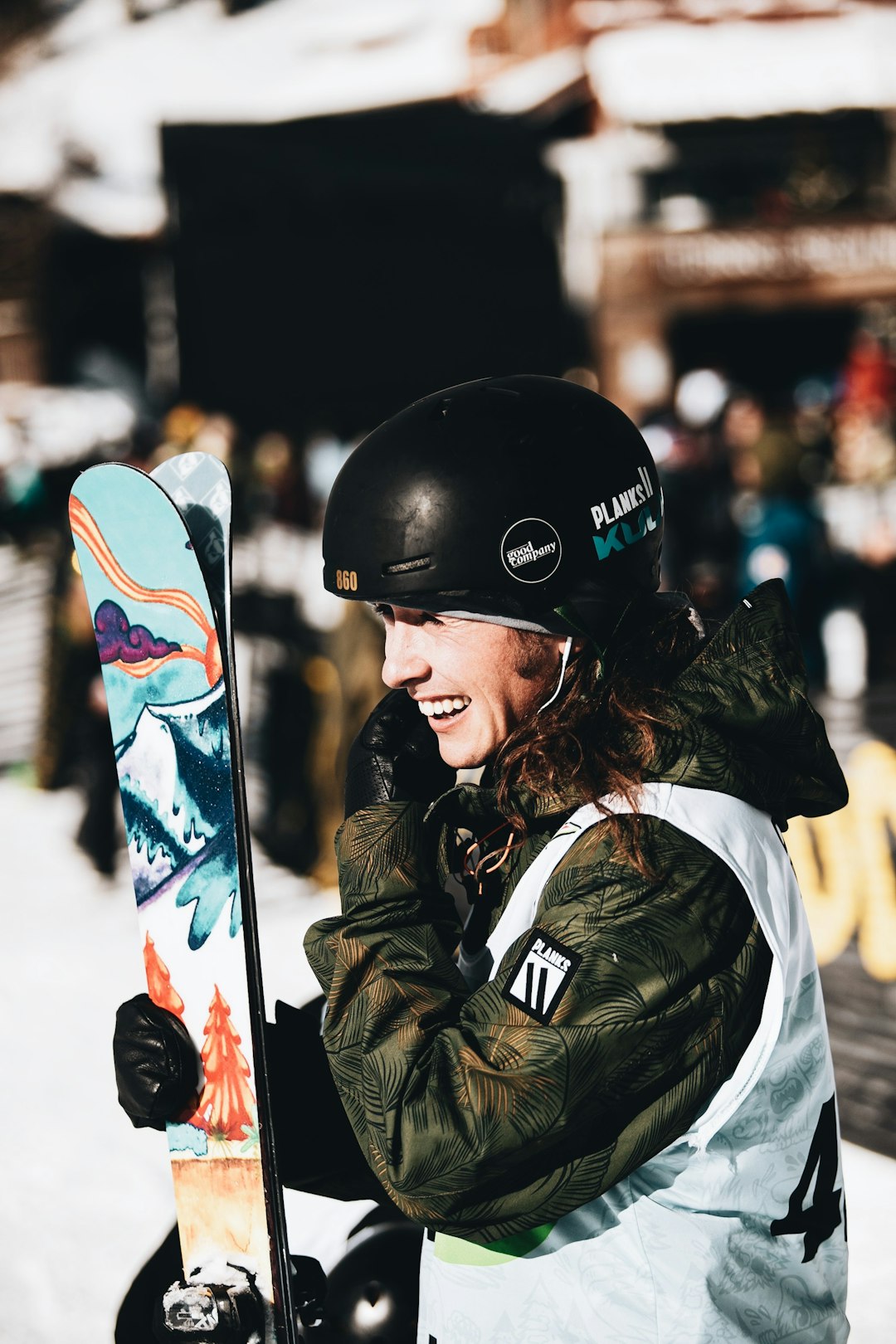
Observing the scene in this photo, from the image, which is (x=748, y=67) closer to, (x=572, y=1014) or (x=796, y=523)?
(x=796, y=523)

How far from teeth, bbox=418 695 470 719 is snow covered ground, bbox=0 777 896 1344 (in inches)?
42.9

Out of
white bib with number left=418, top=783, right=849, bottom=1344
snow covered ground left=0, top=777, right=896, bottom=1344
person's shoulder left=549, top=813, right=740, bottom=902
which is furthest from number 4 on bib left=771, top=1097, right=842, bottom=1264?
snow covered ground left=0, top=777, right=896, bottom=1344

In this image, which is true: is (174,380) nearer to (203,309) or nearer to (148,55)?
(203,309)

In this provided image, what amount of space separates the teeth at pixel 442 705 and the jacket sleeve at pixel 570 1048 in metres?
0.31

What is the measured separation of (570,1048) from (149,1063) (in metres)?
0.70

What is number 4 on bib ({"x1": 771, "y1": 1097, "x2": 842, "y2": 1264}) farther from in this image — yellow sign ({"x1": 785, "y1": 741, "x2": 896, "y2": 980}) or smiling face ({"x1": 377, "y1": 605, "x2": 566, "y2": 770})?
yellow sign ({"x1": 785, "y1": 741, "x2": 896, "y2": 980})

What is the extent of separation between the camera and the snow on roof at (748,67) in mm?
19594

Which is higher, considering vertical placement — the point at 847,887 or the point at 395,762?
the point at 395,762

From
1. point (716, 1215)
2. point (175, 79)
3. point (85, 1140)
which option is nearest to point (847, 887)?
point (85, 1140)

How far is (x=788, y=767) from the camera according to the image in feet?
4.80

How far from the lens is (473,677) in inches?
62.7

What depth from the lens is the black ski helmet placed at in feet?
5.26

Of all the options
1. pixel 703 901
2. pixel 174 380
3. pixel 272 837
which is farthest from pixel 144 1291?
pixel 174 380

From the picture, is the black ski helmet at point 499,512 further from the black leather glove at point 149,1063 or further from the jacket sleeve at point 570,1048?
the black leather glove at point 149,1063
